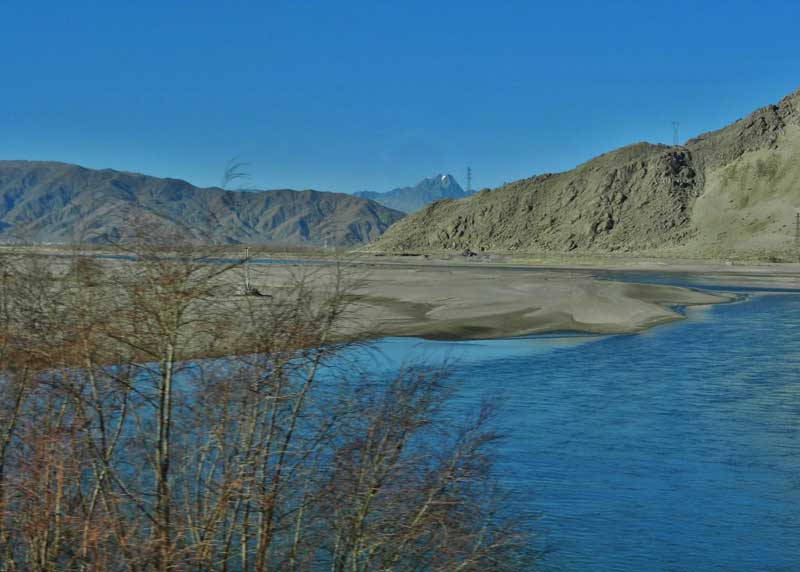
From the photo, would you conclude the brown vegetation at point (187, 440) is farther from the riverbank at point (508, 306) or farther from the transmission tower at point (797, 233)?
the transmission tower at point (797, 233)

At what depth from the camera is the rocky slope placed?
125562mm

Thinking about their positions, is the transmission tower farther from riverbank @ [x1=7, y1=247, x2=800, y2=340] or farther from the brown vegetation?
the brown vegetation

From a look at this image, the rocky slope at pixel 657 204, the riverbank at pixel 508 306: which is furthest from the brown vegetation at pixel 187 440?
the rocky slope at pixel 657 204

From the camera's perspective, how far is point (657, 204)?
14775 cm

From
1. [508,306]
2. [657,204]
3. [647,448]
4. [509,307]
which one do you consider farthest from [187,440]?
[657,204]

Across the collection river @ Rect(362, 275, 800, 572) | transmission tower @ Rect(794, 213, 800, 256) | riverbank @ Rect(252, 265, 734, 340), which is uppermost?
transmission tower @ Rect(794, 213, 800, 256)

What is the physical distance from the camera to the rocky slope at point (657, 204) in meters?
126

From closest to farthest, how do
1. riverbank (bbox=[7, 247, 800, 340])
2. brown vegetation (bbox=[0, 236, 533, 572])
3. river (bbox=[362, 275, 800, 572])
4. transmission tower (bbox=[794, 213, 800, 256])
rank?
brown vegetation (bbox=[0, 236, 533, 572]), river (bbox=[362, 275, 800, 572]), riverbank (bbox=[7, 247, 800, 340]), transmission tower (bbox=[794, 213, 800, 256])

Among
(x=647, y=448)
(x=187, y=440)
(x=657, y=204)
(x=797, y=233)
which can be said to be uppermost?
(x=657, y=204)

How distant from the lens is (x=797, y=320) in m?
41.7

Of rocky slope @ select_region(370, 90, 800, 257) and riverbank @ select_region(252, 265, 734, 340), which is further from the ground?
rocky slope @ select_region(370, 90, 800, 257)

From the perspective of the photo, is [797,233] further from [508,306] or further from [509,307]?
[509,307]

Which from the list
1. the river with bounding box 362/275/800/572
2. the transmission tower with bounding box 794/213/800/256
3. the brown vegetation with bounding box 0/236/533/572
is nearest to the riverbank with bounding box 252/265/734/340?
the river with bounding box 362/275/800/572

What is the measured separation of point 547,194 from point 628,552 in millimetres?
166305
